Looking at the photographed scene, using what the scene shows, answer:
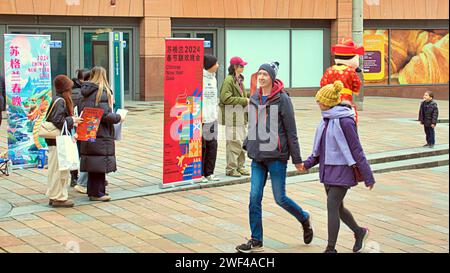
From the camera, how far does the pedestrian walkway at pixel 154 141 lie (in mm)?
10188

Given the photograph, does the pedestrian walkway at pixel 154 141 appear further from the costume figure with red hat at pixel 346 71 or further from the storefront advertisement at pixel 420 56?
the storefront advertisement at pixel 420 56

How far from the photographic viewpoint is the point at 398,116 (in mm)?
20734

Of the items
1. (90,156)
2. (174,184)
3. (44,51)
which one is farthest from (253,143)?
(44,51)

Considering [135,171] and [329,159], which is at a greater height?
[329,159]

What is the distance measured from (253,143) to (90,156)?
271cm

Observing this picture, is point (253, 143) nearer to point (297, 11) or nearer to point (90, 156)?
point (90, 156)

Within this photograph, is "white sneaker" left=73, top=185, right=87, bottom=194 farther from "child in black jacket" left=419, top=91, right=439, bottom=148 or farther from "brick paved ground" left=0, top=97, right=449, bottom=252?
"child in black jacket" left=419, top=91, right=439, bottom=148

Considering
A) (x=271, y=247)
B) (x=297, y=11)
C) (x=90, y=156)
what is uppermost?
(x=297, y=11)

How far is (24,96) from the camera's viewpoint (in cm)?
1179

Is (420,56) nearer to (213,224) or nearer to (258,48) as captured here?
(258,48)

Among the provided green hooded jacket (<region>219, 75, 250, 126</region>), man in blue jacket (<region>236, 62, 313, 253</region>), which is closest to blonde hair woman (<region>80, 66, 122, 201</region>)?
green hooded jacket (<region>219, 75, 250, 126</region>)

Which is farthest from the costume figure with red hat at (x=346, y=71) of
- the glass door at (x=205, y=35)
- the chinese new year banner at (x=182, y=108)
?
the glass door at (x=205, y=35)

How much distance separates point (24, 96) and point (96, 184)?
3166 mm

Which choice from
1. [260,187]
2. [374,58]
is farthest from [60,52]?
[260,187]
